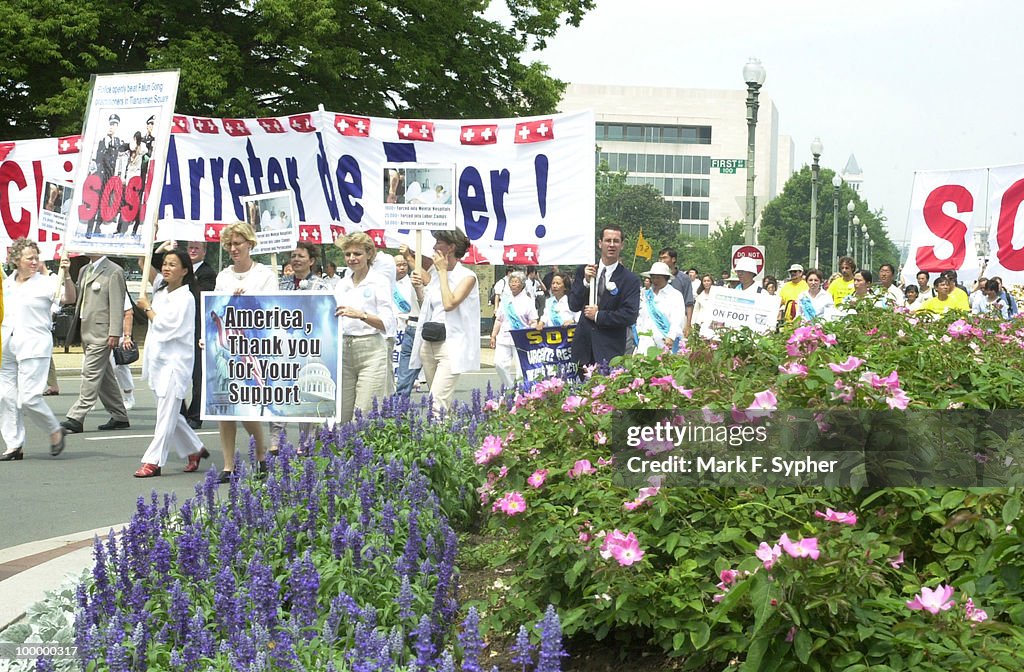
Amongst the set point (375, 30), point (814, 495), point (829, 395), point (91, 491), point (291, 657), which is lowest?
point (91, 491)

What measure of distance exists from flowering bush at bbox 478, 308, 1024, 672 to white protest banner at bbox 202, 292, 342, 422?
4481mm

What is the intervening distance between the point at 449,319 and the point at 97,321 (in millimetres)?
4878

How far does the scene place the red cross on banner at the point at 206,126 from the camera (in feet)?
44.4

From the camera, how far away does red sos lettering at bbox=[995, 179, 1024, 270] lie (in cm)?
1330

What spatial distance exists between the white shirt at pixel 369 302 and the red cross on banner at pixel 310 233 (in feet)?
10.9

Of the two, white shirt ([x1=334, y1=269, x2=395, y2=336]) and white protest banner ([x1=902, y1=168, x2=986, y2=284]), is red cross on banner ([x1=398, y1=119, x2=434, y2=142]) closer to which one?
white shirt ([x1=334, y1=269, x2=395, y2=336])

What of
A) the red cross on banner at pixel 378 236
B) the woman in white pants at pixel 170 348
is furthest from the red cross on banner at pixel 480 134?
the woman in white pants at pixel 170 348

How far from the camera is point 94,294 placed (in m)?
13.1

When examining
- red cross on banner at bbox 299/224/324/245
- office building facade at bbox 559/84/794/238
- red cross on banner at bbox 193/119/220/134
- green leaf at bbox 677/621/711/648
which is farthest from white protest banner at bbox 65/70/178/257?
office building facade at bbox 559/84/794/238

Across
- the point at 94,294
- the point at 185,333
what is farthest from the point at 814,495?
the point at 94,294

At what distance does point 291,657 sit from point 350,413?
6267mm

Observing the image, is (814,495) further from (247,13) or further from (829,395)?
(247,13)

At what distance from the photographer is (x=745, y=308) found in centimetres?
1174

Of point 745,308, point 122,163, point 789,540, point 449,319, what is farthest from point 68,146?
point 789,540
